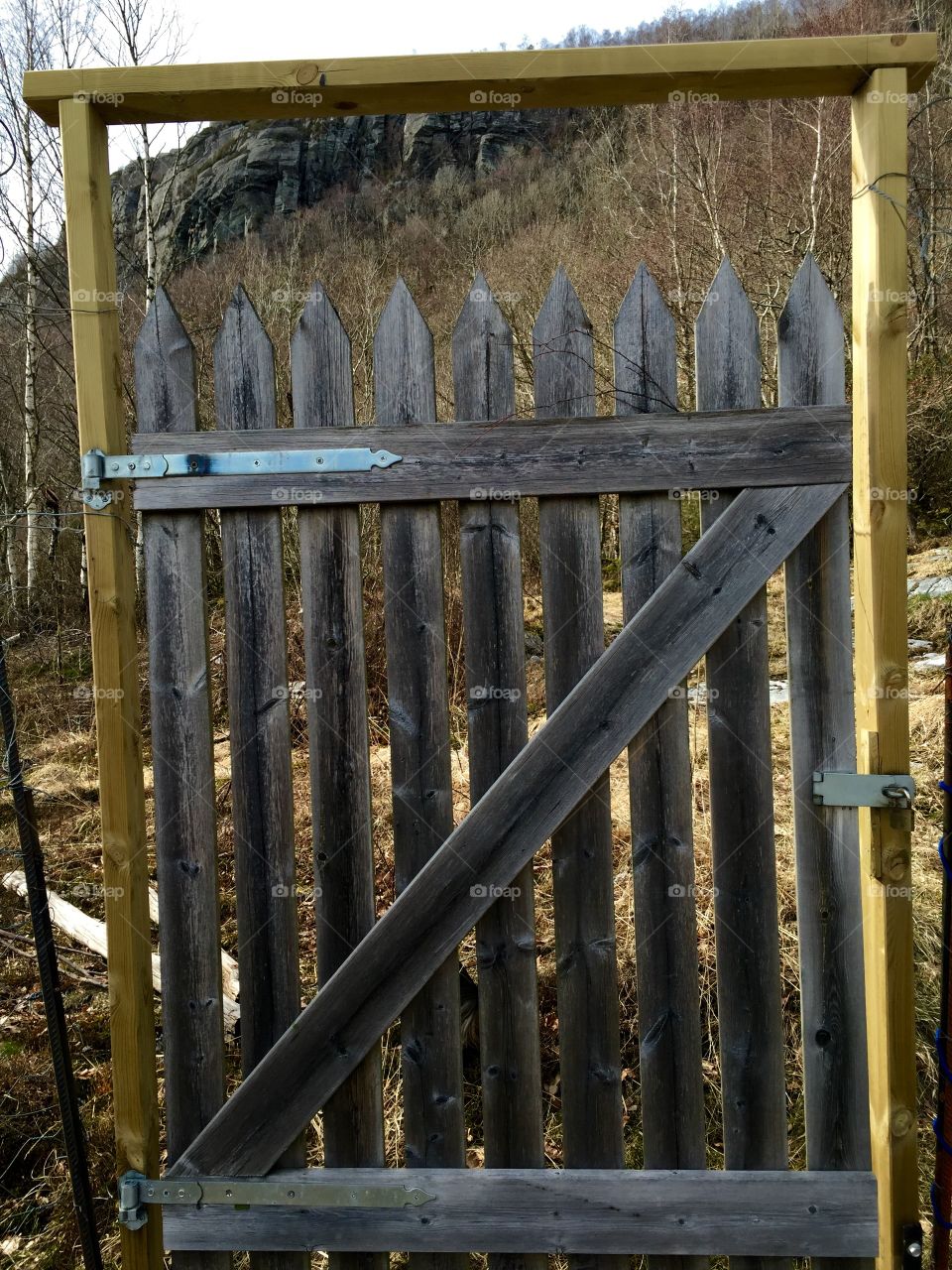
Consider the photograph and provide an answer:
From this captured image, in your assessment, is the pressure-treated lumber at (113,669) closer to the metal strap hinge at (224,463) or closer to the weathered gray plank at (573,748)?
the metal strap hinge at (224,463)

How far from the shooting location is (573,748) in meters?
1.95

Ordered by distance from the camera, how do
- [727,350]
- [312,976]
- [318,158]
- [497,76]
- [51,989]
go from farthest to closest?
[318,158] → [312,976] → [51,989] → [727,350] → [497,76]

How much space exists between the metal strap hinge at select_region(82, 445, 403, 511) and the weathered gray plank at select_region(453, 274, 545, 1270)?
0.87ft

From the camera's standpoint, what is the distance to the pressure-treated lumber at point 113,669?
1.94 m

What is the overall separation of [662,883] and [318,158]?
49683mm

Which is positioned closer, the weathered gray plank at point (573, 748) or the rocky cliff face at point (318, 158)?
the weathered gray plank at point (573, 748)

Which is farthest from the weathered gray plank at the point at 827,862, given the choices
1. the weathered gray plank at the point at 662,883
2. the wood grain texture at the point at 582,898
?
the wood grain texture at the point at 582,898

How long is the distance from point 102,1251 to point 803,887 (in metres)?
2.19

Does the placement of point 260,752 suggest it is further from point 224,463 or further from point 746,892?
point 746,892

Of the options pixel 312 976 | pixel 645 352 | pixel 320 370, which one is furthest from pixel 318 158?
pixel 645 352

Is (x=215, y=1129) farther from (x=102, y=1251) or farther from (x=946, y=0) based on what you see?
(x=946, y=0)

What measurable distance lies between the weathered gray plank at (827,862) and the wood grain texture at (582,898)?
1.50ft

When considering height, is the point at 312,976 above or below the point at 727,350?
below

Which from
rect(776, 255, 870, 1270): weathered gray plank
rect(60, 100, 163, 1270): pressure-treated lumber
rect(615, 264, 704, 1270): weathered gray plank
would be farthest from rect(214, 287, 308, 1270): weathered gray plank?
rect(776, 255, 870, 1270): weathered gray plank
